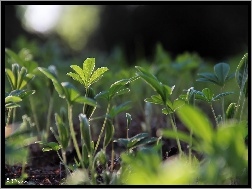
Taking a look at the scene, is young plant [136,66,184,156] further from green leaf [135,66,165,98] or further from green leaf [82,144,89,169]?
green leaf [82,144,89,169]

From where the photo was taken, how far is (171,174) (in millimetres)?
738

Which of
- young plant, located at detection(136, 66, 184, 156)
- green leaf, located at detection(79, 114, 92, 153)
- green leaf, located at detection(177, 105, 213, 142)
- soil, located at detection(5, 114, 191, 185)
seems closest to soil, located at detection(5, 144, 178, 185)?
soil, located at detection(5, 114, 191, 185)

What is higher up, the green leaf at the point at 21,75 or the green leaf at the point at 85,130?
the green leaf at the point at 21,75

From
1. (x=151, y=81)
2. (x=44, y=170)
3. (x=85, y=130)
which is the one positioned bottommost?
(x=44, y=170)

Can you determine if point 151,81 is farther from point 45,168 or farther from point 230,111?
point 45,168

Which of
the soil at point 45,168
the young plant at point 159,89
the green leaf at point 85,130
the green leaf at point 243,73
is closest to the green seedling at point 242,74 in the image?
the green leaf at point 243,73

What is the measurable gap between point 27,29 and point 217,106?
448cm

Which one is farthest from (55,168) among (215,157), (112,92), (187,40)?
(187,40)

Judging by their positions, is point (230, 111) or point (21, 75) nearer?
point (230, 111)

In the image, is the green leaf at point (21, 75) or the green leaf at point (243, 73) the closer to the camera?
the green leaf at point (243, 73)

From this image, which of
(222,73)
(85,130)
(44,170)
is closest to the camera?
(85,130)

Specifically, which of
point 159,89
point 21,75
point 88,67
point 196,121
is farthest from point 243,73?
point 21,75

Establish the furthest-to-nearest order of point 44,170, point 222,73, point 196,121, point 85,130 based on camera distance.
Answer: point 44,170 < point 222,73 < point 85,130 < point 196,121

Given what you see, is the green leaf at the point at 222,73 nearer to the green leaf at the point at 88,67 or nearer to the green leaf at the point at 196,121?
the green leaf at the point at 88,67
